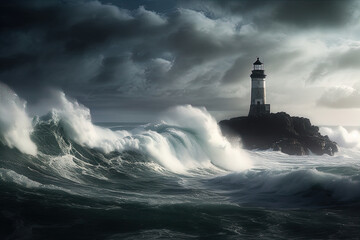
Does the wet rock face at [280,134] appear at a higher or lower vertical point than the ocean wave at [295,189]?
higher

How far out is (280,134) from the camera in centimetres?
3775

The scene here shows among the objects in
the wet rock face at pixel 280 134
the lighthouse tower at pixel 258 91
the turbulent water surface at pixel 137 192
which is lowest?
the turbulent water surface at pixel 137 192

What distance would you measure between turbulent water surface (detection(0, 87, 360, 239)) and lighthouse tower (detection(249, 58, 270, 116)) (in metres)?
23.0

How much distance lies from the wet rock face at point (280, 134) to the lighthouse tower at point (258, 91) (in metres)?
1.28

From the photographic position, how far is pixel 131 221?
7121 mm

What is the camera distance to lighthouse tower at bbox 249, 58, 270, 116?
40812mm

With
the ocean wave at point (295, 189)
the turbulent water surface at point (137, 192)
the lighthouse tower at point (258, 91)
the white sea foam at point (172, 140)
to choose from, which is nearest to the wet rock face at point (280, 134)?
the lighthouse tower at point (258, 91)

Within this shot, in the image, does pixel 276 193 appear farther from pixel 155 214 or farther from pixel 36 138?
pixel 36 138

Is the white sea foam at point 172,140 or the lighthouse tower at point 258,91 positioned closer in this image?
the white sea foam at point 172,140

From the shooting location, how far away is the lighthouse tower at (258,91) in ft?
134

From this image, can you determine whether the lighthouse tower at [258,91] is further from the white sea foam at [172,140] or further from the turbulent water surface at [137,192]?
the turbulent water surface at [137,192]

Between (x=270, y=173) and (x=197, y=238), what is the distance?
7334mm

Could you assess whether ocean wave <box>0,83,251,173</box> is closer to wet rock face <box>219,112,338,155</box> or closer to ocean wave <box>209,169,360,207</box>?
ocean wave <box>209,169,360,207</box>

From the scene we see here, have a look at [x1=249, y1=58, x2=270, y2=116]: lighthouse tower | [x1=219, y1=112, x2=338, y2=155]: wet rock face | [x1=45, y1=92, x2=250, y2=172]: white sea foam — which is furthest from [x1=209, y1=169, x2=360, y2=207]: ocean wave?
[x1=249, y1=58, x2=270, y2=116]: lighthouse tower
